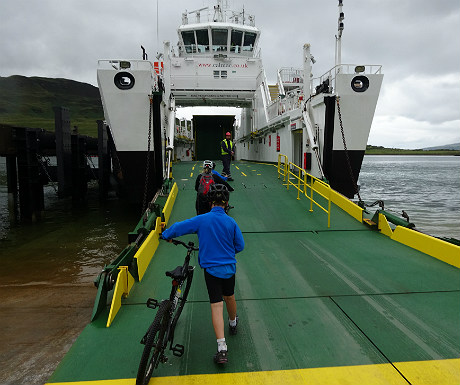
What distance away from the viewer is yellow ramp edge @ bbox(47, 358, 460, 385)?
8.96 ft

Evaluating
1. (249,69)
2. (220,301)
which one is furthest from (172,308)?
(249,69)

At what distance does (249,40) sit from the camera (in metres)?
20.8

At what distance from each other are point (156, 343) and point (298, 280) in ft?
8.64

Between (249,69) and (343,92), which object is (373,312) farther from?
(249,69)

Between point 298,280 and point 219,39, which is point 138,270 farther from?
point 219,39

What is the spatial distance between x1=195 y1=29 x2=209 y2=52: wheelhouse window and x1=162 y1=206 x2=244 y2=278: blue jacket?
19.6 m

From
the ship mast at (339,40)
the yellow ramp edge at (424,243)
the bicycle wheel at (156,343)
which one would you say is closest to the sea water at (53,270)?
the bicycle wheel at (156,343)

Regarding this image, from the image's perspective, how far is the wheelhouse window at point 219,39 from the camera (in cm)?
1997

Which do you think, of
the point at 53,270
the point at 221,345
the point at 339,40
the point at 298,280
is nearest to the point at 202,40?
the point at 339,40

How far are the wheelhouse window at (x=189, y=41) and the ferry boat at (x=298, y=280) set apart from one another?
33.9 feet

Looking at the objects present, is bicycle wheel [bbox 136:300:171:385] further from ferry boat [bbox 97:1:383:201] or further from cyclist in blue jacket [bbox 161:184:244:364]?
ferry boat [bbox 97:1:383:201]

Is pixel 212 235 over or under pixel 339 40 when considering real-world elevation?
under

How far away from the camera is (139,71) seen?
9453 mm

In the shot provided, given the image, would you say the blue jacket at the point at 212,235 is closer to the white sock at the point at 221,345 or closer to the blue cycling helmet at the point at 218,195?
the blue cycling helmet at the point at 218,195
